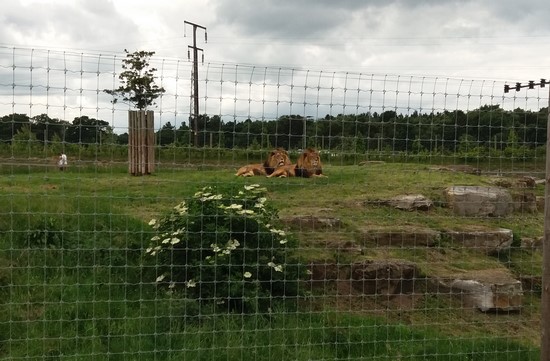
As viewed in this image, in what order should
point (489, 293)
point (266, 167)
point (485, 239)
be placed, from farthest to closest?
point (266, 167) → point (485, 239) → point (489, 293)

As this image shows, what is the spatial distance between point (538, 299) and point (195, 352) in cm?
407

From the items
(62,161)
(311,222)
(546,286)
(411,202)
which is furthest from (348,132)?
(411,202)

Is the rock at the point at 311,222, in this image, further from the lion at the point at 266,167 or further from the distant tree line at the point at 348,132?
the lion at the point at 266,167

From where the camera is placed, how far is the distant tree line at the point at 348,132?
457 cm

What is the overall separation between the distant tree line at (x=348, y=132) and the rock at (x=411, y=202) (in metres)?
3.39

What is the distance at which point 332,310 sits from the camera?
608 centimetres

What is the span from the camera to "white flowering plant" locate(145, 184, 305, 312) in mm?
5531

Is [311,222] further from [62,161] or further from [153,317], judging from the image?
[62,161]

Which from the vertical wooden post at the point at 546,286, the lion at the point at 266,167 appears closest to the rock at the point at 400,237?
the vertical wooden post at the point at 546,286

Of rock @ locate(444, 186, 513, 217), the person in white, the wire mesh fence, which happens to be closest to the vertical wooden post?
the wire mesh fence

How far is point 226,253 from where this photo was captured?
5414mm

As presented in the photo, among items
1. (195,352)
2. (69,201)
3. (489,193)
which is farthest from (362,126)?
(489,193)

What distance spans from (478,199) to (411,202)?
3.18 feet

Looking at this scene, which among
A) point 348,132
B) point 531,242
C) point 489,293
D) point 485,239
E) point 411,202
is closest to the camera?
point 348,132
